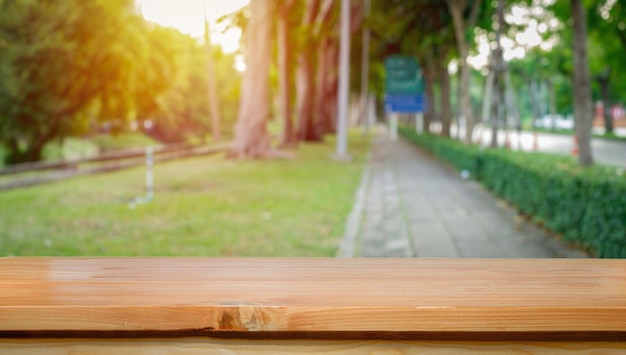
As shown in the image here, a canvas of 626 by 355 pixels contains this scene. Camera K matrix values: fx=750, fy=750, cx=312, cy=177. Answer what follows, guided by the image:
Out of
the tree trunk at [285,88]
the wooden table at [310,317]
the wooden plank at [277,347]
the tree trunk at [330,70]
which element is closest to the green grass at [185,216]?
the wooden table at [310,317]

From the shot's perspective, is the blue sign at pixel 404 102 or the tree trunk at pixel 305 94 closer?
the blue sign at pixel 404 102

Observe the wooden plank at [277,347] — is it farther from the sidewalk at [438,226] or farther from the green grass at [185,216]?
the green grass at [185,216]

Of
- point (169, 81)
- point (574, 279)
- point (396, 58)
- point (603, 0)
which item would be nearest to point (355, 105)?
point (169, 81)

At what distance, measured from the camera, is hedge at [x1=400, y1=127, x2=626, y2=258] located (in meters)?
7.05

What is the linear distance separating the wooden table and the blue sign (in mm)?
32995

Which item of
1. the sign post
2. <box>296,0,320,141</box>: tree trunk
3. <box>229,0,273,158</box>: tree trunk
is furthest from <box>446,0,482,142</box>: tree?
<box>296,0,320,141</box>: tree trunk

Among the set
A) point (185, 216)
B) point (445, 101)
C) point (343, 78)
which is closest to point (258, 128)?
point (343, 78)

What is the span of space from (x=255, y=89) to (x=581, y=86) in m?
15.2

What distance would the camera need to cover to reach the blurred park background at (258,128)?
9.27 meters

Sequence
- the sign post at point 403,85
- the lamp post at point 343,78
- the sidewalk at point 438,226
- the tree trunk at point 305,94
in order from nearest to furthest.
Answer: the sidewalk at point 438,226 < the lamp post at point 343,78 < the sign post at point 403,85 < the tree trunk at point 305,94

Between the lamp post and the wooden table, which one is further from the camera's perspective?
the lamp post

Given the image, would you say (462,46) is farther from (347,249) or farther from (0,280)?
(0,280)

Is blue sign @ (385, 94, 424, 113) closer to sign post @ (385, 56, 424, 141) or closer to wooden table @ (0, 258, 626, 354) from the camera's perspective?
sign post @ (385, 56, 424, 141)

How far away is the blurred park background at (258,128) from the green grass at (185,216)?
0.04 metres
